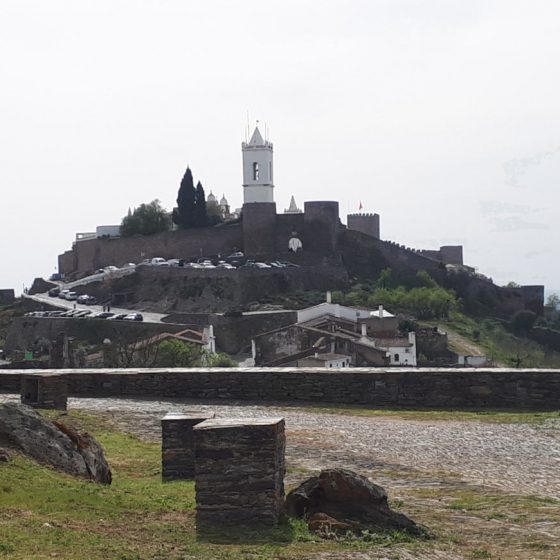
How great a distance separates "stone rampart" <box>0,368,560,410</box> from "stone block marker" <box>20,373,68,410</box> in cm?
145

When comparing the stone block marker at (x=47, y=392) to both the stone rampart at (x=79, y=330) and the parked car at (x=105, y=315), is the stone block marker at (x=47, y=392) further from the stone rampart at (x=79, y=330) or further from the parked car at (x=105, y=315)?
the parked car at (x=105, y=315)

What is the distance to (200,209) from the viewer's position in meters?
76.9

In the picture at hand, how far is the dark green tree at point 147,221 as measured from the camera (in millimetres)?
79188

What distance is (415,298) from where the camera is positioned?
67.6 meters

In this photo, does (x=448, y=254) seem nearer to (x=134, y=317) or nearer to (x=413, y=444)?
(x=134, y=317)

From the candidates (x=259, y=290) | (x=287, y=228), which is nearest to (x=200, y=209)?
(x=287, y=228)

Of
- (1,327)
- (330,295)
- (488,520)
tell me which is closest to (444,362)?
(330,295)

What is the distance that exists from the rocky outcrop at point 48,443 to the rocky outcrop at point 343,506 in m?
1.56

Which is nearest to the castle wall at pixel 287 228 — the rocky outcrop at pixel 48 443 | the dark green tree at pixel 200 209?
the dark green tree at pixel 200 209

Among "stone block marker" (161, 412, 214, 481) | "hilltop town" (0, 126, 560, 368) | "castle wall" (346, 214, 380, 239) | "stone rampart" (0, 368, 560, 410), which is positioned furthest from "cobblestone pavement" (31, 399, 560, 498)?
"castle wall" (346, 214, 380, 239)

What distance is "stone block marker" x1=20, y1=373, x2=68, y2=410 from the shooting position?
37.3 feet

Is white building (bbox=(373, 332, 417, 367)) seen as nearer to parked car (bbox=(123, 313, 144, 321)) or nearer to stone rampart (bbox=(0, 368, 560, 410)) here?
parked car (bbox=(123, 313, 144, 321))

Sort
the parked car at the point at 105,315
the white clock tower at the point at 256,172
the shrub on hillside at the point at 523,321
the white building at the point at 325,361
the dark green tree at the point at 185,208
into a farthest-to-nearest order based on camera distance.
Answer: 1. the white clock tower at the point at 256,172
2. the dark green tree at the point at 185,208
3. the shrub on hillside at the point at 523,321
4. the parked car at the point at 105,315
5. the white building at the point at 325,361

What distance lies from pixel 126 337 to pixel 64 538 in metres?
50.9
